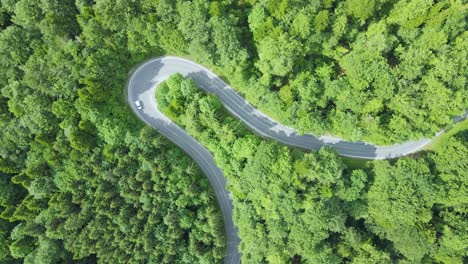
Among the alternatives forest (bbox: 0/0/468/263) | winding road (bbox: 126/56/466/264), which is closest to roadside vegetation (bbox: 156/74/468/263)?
forest (bbox: 0/0/468/263)

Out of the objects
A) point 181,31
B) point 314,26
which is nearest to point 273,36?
point 314,26

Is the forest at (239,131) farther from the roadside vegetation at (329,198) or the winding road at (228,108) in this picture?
the winding road at (228,108)

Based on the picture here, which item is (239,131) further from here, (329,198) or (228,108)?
(329,198)

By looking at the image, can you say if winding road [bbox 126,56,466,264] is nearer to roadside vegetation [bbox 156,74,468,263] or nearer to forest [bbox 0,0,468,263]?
forest [bbox 0,0,468,263]

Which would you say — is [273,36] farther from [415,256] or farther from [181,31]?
[415,256]

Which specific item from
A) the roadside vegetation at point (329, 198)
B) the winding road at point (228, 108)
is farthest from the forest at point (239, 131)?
the winding road at point (228, 108)

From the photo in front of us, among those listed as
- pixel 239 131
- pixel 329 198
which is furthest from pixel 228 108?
pixel 329 198
